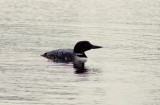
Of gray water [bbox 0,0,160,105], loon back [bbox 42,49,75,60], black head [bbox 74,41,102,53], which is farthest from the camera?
black head [bbox 74,41,102,53]

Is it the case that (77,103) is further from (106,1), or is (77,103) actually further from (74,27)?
(106,1)

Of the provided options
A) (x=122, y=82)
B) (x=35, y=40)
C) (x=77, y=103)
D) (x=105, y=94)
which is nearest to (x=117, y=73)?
(x=122, y=82)

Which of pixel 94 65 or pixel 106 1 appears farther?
pixel 106 1

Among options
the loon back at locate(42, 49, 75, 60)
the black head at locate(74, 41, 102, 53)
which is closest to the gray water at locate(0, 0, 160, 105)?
the loon back at locate(42, 49, 75, 60)

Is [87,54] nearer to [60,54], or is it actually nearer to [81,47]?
[81,47]

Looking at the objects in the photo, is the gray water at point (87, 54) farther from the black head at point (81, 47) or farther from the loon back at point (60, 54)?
the black head at point (81, 47)

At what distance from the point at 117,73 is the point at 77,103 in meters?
4.96

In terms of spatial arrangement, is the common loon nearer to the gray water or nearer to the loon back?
the loon back

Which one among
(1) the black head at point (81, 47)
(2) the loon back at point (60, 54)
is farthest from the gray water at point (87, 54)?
(1) the black head at point (81, 47)

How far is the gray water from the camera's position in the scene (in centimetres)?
1806

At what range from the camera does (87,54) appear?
26781 millimetres

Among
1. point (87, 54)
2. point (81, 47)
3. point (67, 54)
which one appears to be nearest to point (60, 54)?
point (67, 54)

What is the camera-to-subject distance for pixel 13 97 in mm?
17453

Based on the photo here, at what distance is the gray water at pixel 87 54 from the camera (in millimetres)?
18062
